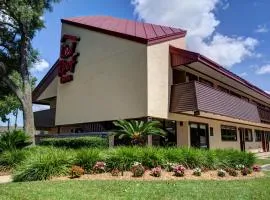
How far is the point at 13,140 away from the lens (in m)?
18.4

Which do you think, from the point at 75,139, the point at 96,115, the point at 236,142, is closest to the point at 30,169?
the point at 75,139

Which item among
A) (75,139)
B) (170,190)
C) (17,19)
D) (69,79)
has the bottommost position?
(170,190)

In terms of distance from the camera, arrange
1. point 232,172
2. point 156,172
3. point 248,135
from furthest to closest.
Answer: point 248,135 < point 232,172 < point 156,172

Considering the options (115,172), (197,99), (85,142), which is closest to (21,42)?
(85,142)

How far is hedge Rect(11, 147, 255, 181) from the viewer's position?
1210cm

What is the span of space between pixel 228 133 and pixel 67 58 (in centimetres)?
1600

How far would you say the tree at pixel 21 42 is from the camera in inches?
869

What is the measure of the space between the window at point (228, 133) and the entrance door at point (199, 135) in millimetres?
4185

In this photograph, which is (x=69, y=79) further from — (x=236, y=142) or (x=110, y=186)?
(x=236, y=142)

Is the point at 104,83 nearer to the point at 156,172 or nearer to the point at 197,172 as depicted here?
the point at 197,172

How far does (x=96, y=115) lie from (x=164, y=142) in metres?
4.52

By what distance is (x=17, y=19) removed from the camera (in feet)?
73.6

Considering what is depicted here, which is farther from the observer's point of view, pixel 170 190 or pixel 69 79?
pixel 69 79

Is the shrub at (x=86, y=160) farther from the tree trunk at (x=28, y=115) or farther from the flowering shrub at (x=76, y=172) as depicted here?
the tree trunk at (x=28, y=115)
